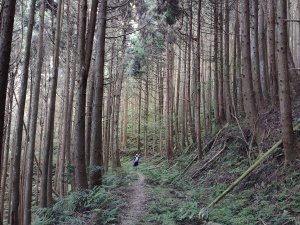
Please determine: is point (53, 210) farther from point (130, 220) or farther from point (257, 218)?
point (257, 218)

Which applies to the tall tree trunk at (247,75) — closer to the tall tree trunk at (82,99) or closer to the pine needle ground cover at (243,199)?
the pine needle ground cover at (243,199)

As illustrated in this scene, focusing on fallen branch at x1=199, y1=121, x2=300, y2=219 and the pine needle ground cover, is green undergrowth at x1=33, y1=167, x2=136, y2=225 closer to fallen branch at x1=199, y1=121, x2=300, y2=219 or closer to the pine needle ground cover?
the pine needle ground cover

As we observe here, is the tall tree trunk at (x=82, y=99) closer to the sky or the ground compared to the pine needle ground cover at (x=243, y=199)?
closer to the sky

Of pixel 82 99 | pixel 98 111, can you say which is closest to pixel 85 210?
pixel 82 99

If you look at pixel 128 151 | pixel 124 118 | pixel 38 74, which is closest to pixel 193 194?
pixel 38 74

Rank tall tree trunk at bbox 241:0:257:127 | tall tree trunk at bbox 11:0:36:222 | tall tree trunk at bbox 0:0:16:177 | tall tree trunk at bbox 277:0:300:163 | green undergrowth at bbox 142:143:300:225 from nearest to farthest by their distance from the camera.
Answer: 1. tall tree trunk at bbox 0:0:16:177
2. green undergrowth at bbox 142:143:300:225
3. tall tree trunk at bbox 277:0:300:163
4. tall tree trunk at bbox 11:0:36:222
5. tall tree trunk at bbox 241:0:257:127

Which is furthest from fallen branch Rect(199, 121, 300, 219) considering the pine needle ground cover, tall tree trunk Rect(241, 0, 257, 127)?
tall tree trunk Rect(241, 0, 257, 127)

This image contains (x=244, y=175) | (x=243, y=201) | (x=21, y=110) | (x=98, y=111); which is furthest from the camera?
(x=98, y=111)

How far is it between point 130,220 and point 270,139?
5122 mm

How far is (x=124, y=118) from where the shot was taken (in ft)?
122

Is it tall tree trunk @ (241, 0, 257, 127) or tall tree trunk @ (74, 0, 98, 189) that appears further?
tall tree trunk @ (241, 0, 257, 127)

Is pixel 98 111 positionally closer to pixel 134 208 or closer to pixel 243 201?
pixel 134 208

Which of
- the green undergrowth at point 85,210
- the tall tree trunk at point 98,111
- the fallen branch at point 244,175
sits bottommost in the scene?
the green undergrowth at point 85,210

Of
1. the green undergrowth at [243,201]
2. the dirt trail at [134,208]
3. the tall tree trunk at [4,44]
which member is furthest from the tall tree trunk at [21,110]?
the tall tree trunk at [4,44]
